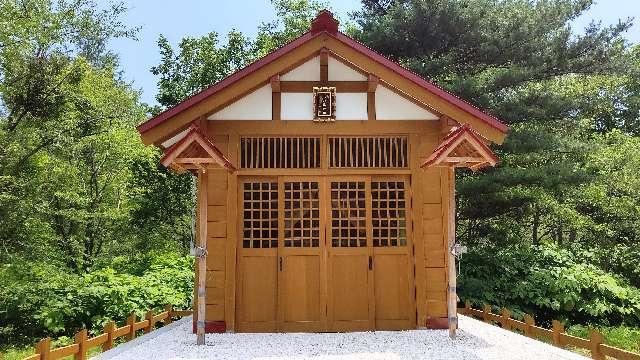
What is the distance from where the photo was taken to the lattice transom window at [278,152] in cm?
816

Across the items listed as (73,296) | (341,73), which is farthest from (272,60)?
(73,296)

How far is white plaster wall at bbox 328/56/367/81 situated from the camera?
8141 millimetres

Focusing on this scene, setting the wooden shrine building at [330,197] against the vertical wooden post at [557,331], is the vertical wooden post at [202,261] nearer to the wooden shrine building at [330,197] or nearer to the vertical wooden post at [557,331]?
the wooden shrine building at [330,197]

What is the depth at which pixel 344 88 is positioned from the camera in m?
8.12

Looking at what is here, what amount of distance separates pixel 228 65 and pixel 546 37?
14210 millimetres

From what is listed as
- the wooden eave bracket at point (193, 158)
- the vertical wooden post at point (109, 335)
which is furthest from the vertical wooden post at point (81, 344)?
the wooden eave bracket at point (193, 158)

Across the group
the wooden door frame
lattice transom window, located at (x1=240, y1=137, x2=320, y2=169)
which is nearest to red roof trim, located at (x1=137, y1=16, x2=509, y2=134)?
lattice transom window, located at (x1=240, y1=137, x2=320, y2=169)

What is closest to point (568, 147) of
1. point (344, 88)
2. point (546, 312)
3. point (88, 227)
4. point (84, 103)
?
point (546, 312)

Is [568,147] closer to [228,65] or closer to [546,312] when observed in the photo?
[546,312]

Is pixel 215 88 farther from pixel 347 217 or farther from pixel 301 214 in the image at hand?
pixel 347 217

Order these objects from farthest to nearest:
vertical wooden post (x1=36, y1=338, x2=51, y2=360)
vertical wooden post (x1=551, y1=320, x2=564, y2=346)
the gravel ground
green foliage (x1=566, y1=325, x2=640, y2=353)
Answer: green foliage (x1=566, y1=325, x2=640, y2=353) → vertical wooden post (x1=551, y1=320, x2=564, y2=346) → the gravel ground → vertical wooden post (x1=36, y1=338, x2=51, y2=360)

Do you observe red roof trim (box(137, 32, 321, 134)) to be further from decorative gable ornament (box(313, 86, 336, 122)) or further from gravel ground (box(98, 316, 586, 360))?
gravel ground (box(98, 316, 586, 360))

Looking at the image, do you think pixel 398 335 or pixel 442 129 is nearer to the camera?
pixel 398 335

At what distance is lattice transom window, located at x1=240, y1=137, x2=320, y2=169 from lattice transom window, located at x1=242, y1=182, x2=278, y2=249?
0.31 metres
